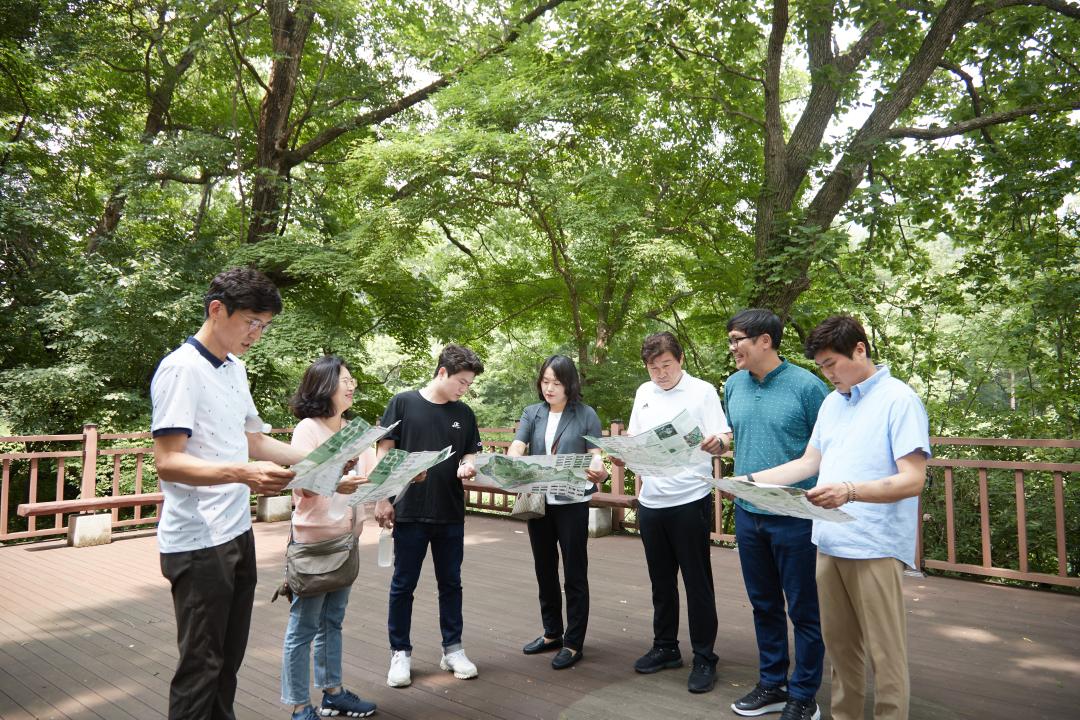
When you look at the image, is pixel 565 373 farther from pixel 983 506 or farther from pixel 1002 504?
pixel 1002 504

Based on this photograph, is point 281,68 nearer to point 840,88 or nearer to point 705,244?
point 705,244

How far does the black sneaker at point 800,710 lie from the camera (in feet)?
8.89

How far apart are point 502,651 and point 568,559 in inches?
27.6

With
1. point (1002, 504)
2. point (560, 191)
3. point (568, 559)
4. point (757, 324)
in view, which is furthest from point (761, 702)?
point (560, 191)

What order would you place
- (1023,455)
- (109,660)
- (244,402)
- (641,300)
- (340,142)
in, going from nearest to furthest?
(244,402)
(109,660)
(1023,455)
(641,300)
(340,142)

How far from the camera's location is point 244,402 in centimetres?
217

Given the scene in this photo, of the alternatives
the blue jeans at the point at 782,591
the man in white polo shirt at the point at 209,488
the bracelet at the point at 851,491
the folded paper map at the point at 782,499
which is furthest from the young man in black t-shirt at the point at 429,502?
the bracelet at the point at 851,491

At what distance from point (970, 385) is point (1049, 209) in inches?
74.9

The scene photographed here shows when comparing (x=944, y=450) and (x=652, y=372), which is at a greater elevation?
(x=652, y=372)

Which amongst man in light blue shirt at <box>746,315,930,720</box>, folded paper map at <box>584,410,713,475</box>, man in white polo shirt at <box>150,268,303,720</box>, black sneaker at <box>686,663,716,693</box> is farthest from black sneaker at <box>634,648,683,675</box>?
man in white polo shirt at <box>150,268,303,720</box>

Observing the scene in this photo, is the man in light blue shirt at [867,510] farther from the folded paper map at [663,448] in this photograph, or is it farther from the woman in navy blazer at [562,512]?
the woman in navy blazer at [562,512]

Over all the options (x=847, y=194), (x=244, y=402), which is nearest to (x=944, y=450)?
(x=847, y=194)

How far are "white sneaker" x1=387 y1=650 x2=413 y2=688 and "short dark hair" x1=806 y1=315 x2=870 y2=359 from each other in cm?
231

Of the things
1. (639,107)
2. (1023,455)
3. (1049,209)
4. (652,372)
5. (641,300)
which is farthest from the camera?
(641,300)
